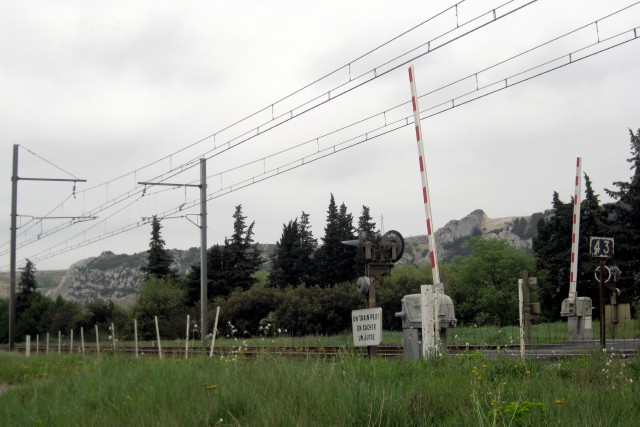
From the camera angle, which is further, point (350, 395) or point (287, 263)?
point (287, 263)

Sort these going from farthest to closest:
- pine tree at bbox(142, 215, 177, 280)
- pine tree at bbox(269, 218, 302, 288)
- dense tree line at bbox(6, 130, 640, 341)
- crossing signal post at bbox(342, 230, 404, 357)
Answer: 1. pine tree at bbox(142, 215, 177, 280)
2. pine tree at bbox(269, 218, 302, 288)
3. dense tree line at bbox(6, 130, 640, 341)
4. crossing signal post at bbox(342, 230, 404, 357)

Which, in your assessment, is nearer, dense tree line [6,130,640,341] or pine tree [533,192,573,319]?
dense tree line [6,130,640,341]

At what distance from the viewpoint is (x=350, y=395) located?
6277mm

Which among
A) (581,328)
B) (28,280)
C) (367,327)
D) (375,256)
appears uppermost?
(28,280)

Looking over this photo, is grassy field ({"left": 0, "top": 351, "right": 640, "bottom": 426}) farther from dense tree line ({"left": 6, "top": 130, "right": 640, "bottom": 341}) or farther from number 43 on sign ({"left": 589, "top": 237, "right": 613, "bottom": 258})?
dense tree line ({"left": 6, "top": 130, "right": 640, "bottom": 341})

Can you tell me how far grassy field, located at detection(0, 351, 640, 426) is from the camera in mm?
5824

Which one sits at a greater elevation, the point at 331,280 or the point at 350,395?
the point at 331,280

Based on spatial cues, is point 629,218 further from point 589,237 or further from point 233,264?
point 233,264

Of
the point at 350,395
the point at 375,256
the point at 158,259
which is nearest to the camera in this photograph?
the point at 350,395

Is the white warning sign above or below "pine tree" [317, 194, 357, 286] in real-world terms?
below

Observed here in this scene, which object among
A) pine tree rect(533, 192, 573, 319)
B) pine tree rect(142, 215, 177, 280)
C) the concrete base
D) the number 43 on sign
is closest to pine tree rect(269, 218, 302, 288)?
pine tree rect(142, 215, 177, 280)

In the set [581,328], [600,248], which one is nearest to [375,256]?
[600,248]

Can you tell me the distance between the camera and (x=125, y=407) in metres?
7.44

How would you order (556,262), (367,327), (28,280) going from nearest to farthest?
(367,327) < (556,262) < (28,280)
